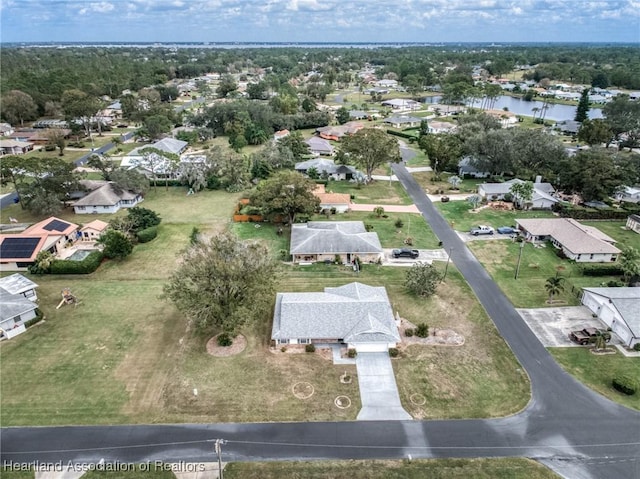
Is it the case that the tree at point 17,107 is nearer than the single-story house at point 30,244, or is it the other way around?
the single-story house at point 30,244

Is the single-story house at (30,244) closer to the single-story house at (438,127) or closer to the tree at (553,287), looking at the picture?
the tree at (553,287)

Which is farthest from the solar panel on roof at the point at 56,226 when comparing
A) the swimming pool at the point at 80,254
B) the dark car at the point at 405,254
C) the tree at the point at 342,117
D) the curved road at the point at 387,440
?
the tree at the point at 342,117

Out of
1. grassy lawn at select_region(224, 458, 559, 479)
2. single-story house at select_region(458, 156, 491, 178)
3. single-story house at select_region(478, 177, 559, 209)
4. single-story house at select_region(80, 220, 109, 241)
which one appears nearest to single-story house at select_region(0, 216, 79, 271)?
single-story house at select_region(80, 220, 109, 241)

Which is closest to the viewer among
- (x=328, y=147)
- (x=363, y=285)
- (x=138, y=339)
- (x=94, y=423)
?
(x=94, y=423)

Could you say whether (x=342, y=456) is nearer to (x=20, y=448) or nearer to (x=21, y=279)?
(x=20, y=448)

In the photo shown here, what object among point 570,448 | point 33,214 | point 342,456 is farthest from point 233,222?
point 570,448

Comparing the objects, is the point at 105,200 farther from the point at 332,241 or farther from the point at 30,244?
the point at 332,241
